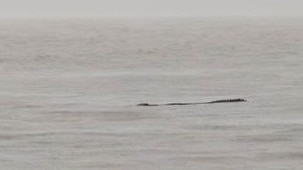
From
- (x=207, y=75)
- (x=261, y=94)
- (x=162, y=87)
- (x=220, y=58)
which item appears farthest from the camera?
(x=220, y=58)

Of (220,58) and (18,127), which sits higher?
(18,127)

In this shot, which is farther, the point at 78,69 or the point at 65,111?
the point at 78,69

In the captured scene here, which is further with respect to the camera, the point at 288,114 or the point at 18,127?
the point at 288,114

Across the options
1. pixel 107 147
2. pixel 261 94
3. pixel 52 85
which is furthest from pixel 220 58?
pixel 107 147

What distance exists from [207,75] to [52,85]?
6.74 m

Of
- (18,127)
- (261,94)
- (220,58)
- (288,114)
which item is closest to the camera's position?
(18,127)

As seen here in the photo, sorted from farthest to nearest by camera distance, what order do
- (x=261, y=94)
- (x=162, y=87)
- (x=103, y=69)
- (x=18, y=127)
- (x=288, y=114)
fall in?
(x=103, y=69) < (x=162, y=87) < (x=261, y=94) < (x=288, y=114) < (x=18, y=127)

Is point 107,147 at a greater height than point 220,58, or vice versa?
point 107,147

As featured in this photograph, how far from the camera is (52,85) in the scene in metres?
41.4

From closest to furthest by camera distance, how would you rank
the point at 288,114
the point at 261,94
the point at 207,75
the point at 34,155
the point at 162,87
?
the point at 34,155, the point at 288,114, the point at 261,94, the point at 162,87, the point at 207,75

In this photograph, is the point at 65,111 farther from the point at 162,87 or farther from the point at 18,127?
the point at 162,87

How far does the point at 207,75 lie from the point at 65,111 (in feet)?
48.6

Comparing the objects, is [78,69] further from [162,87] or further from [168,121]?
[168,121]

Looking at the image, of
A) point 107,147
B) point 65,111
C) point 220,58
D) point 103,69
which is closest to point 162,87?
point 65,111
